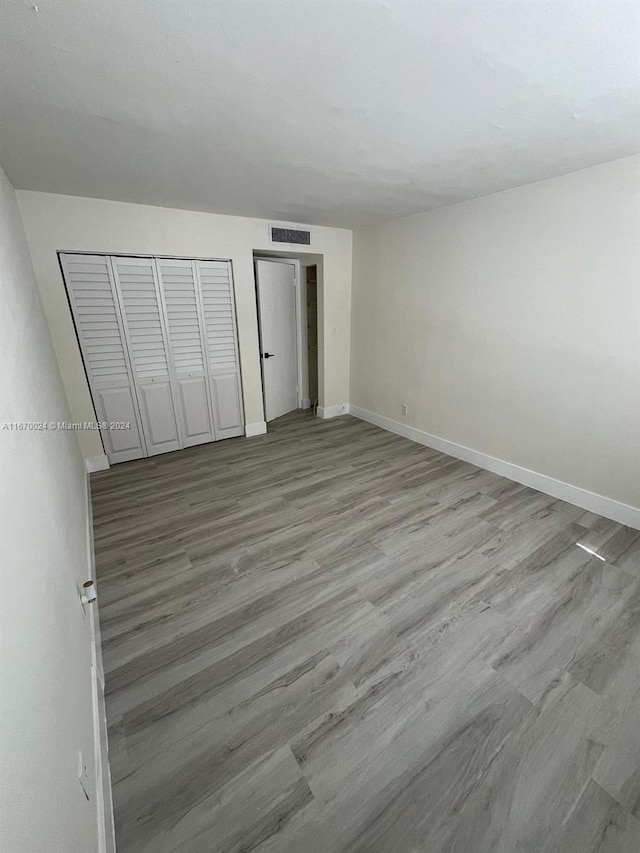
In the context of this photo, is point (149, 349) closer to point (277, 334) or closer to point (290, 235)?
point (277, 334)

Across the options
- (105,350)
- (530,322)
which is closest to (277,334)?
(105,350)

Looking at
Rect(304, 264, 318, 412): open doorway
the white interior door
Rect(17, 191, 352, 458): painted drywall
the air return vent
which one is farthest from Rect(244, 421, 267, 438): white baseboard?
the air return vent

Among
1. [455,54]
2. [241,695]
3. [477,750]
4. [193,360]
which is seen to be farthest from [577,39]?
[193,360]

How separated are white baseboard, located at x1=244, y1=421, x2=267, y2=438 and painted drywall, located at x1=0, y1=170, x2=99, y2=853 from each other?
266cm

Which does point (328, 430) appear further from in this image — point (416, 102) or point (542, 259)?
point (416, 102)

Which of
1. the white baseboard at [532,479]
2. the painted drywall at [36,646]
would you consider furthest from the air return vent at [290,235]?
the painted drywall at [36,646]

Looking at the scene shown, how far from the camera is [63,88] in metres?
1.33

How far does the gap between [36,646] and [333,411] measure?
421cm

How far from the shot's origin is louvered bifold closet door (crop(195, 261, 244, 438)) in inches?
139

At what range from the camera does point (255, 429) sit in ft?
13.8

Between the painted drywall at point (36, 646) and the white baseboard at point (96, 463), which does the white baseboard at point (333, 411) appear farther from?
the painted drywall at point (36, 646)

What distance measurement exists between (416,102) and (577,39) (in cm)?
56

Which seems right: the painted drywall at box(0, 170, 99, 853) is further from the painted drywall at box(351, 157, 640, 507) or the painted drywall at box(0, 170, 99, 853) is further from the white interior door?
the painted drywall at box(351, 157, 640, 507)

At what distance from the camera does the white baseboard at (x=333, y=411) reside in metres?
4.78
